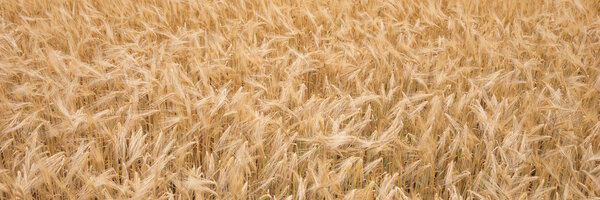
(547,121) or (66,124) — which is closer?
(66,124)

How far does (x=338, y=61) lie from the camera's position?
6.77 feet

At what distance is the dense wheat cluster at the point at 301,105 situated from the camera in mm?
1354

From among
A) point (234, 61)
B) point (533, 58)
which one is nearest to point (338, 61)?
point (234, 61)

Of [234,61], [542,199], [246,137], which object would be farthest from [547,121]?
[234,61]

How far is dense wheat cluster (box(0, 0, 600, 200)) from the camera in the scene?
1354mm

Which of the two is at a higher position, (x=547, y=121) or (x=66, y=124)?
(x=66, y=124)

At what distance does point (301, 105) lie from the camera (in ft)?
5.51

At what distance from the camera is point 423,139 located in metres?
1.44

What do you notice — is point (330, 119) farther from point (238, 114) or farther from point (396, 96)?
point (396, 96)

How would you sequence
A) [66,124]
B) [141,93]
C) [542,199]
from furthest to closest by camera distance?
[141,93] < [66,124] < [542,199]

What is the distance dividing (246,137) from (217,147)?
0.13m

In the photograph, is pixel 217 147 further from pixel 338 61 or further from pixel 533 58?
pixel 533 58

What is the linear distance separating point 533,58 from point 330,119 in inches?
44.7

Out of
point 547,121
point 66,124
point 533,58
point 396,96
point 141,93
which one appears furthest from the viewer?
point 533,58
